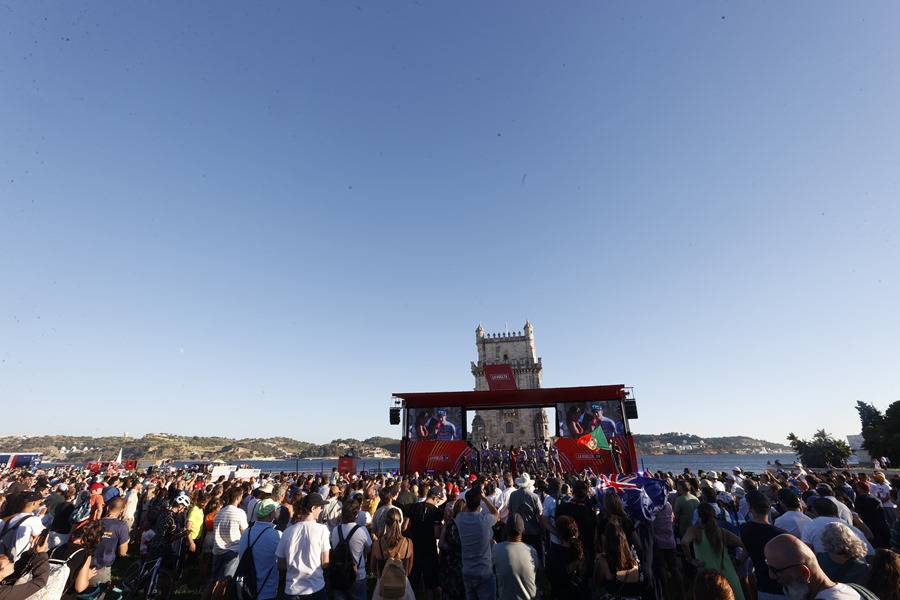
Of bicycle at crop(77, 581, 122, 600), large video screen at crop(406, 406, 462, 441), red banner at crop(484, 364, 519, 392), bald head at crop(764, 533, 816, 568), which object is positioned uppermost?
red banner at crop(484, 364, 519, 392)

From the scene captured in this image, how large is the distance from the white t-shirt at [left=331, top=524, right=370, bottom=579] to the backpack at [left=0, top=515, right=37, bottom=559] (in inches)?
153

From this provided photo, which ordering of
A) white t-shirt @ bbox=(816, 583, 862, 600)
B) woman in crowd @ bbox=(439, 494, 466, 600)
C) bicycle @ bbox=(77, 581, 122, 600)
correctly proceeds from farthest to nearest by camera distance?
woman in crowd @ bbox=(439, 494, 466, 600) → bicycle @ bbox=(77, 581, 122, 600) → white t-shirt @ bbox=(816, 583, 862, 600)

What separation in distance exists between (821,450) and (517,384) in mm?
33450

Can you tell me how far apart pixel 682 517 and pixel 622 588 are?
405 centimetres

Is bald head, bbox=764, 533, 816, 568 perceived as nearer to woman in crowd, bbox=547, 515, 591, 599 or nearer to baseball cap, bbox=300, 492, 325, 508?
woman in crowd, bbox=547, 515, 591, 599

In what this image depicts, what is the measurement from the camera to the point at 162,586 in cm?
771

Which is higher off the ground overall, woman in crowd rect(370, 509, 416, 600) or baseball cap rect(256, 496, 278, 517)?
baseball cap rect(256, 496, 278, 517)

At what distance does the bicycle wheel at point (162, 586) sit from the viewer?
7375mm

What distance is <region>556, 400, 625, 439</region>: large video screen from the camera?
26438 mm

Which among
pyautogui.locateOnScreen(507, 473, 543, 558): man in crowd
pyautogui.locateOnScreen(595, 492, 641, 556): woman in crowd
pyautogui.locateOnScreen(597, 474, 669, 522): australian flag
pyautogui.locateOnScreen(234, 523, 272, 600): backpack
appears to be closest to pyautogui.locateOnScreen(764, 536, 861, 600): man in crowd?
pyautogui.locateOnScreen(595, 492, 641, 556): woman in crowd

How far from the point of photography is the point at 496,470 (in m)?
30.2

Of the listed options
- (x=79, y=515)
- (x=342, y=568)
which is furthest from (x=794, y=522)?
(x=79, y=515)

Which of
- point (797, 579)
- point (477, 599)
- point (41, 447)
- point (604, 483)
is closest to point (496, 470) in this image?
point (604, 483)

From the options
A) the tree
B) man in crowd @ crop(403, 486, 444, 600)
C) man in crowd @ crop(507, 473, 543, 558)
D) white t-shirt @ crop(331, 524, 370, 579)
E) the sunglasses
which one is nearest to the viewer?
the sunglasses
